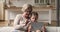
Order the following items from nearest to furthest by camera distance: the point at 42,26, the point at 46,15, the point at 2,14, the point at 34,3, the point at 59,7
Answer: the point at 42,26, the point at 59,7, the point at 46,15, the point at 34,3, the point at 2,14

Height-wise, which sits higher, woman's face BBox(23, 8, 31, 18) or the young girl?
woman's face BBox(23, 8, 31, 18)

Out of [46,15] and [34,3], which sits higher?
[34,3]

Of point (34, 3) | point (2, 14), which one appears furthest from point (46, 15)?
point (2, 14)

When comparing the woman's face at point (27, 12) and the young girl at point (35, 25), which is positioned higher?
the woman's face at point (27, 12)

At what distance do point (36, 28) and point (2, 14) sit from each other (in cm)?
558

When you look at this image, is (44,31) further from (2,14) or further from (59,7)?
(2,14)

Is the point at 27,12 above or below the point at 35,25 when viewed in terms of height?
above

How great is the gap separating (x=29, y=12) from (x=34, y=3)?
4.90 meters

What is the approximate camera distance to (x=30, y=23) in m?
1.69

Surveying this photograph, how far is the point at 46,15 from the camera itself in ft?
20.2

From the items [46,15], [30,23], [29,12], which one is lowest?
[46,15]

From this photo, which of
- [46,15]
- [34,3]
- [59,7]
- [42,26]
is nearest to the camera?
[42,26]

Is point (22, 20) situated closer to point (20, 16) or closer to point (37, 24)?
point (20, 16)

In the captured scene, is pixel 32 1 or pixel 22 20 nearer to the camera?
pixel 22 20
